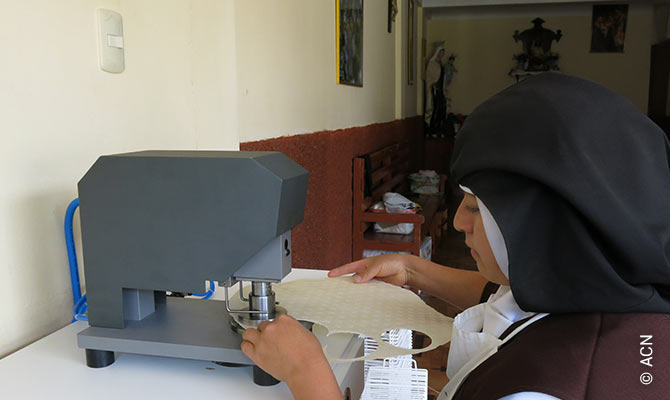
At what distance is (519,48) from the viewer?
7727mm

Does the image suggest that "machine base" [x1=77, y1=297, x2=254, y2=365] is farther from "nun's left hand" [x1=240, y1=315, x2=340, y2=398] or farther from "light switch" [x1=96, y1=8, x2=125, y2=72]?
"light switch" [x1=96, y1=8, x2=125, y2=72]

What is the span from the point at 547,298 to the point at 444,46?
24.7 ft

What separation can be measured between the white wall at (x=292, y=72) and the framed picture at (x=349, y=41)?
6 centimetres

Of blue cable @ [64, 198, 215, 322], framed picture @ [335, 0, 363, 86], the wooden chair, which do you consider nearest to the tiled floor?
the wooden chair

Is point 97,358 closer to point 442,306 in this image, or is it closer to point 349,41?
point 349,41

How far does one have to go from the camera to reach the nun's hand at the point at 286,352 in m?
0.81

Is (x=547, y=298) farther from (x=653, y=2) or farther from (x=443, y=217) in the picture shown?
(x=653, y=2)

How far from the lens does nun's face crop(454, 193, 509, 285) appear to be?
880mm

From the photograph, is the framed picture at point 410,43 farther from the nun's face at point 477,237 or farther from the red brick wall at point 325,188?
the nun's face at point 477,237

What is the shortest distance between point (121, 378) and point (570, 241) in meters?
0.68

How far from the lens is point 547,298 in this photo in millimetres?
769

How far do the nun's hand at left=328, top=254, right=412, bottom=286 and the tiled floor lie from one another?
210 mm

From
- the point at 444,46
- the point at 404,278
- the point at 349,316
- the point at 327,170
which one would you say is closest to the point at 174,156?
the point at 349,316

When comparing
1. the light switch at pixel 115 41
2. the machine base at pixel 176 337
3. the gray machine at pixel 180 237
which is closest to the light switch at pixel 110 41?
the light switch at pixel 115 41
